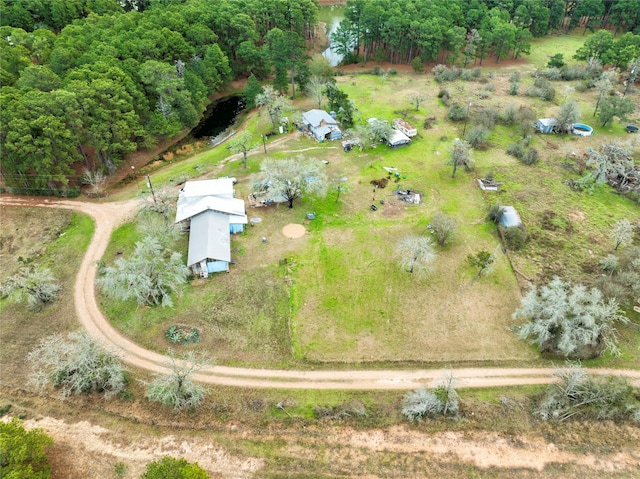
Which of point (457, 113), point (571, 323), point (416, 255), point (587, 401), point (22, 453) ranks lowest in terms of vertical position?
point (587, 401)

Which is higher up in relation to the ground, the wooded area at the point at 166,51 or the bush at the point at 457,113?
the wooded area at the point at 166,51

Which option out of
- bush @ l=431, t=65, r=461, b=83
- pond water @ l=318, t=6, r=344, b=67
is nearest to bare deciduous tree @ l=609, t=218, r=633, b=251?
bush @ l=431, t=65, r=461, b=83

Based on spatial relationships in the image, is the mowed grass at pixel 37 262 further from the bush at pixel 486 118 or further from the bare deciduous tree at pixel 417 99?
the bush at pixel 486 118

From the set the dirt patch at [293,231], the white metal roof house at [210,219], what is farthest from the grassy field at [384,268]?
the white metal roof house at [210,219]

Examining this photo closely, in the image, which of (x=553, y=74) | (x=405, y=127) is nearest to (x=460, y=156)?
(x=405, y=127)

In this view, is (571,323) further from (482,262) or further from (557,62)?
(557,62)
